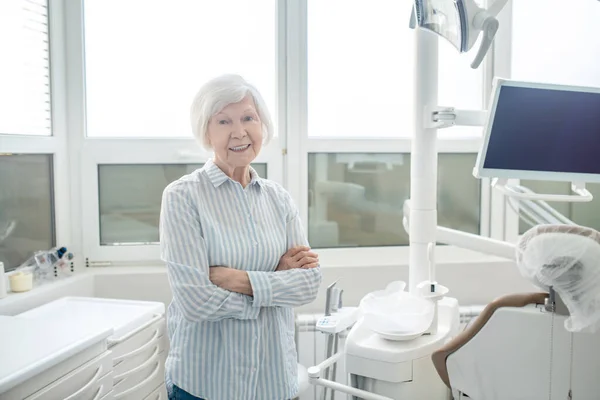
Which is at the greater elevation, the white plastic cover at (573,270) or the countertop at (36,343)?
the white plastic cover at (573,270)

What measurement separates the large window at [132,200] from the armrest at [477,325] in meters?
1.55

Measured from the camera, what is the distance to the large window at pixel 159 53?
101 inches

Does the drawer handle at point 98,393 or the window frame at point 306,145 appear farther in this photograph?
the window frame at point 306,145

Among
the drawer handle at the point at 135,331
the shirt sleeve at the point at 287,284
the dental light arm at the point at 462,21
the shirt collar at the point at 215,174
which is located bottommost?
the drawer handle at the point at 135,331

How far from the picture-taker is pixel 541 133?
1.50 m

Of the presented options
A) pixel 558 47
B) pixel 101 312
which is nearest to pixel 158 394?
pixel 101 312

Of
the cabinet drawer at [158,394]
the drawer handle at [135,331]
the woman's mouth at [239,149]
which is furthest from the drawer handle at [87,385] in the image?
the woman's mouth at [239,149]

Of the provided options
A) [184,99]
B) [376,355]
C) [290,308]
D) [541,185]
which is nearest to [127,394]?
[290,308]

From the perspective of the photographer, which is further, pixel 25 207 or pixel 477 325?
pixel 25 207

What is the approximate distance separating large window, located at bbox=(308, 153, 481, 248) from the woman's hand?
121 centimetres

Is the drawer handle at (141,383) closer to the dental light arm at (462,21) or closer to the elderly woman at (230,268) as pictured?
the elderly woman at (230,268)

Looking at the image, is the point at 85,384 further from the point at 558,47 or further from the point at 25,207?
the point at 558,47

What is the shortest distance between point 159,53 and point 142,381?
1.54 meters

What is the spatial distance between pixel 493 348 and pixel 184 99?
6.03 feet
